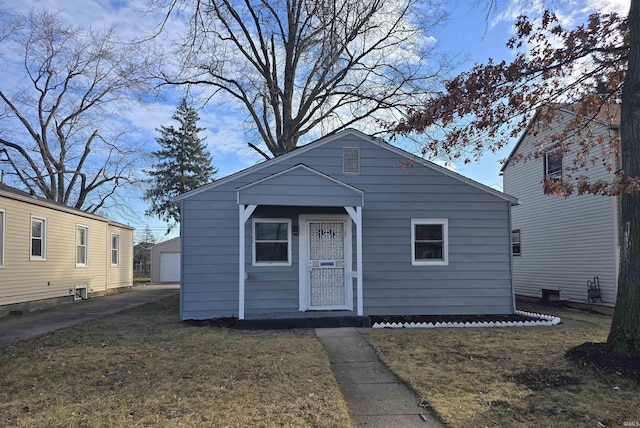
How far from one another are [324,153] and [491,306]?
16.6 ft

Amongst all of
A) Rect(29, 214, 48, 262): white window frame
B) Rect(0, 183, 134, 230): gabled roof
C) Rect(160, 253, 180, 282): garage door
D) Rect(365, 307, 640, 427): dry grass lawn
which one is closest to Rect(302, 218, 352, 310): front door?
Rect(365, 307, 640, 427): dry grass lawn

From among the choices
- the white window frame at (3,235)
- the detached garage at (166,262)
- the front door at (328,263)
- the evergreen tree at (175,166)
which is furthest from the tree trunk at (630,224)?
the evergreen tree at (175,166)

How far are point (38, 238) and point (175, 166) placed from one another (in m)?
24.4

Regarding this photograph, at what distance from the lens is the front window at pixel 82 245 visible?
638 inches

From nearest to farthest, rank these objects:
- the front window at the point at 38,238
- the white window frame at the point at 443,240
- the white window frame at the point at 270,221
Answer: the white window frame at the point at 270,221
the white window frame at the point at 443,240
the front window at the point at 38,238

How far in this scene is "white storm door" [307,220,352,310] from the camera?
9.99 m

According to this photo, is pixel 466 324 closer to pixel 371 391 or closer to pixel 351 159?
pixel 351 159

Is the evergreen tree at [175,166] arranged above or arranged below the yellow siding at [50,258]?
above

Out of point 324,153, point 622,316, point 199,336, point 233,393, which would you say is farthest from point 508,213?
point 233,393

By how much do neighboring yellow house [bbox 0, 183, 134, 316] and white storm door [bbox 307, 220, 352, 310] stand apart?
7.70 m

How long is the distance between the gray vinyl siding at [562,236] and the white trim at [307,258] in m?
7.05

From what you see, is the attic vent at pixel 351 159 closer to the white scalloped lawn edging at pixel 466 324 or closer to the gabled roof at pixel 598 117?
the gabled roof at pixel 598 117

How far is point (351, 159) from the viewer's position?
10.4 meters

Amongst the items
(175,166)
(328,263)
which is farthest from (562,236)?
(175,166)
